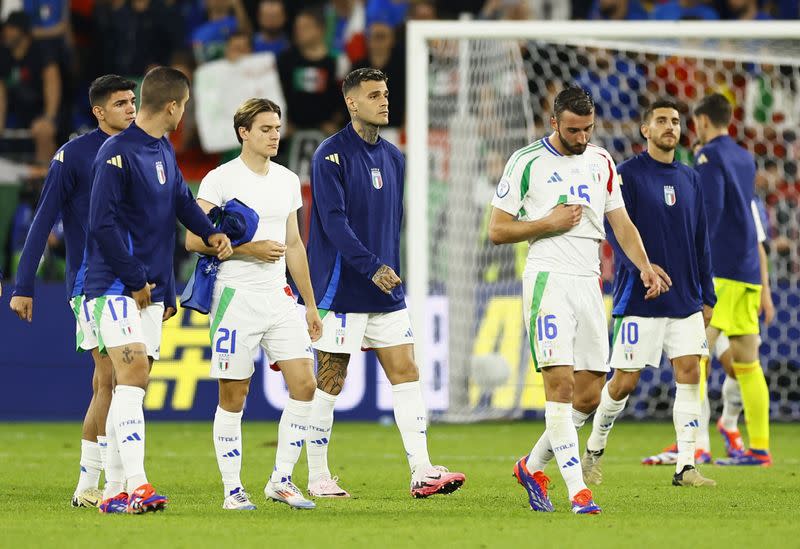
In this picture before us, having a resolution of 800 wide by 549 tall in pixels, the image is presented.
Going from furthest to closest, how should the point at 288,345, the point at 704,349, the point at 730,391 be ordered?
1. the point at 730,391
2. the point at 704,349
3. the point at 288,345

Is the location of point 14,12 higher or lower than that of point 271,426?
higher

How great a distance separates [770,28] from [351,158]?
5.54 metres

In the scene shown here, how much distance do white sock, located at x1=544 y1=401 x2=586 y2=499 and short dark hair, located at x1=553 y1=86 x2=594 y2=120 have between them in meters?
1.48

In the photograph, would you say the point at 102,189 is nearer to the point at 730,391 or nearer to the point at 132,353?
the point at 132,353

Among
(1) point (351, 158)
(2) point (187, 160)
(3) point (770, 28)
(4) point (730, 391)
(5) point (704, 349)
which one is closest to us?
(1) point (351, 158)

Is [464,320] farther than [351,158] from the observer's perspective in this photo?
Yes

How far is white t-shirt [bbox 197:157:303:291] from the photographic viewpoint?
7594mm

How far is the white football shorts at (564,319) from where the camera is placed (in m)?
7.34

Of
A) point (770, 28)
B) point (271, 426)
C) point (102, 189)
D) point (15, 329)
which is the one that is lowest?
point (271, 426)

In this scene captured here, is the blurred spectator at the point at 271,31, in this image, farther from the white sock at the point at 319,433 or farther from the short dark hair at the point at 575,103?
the short dark hair at the point at 575,103

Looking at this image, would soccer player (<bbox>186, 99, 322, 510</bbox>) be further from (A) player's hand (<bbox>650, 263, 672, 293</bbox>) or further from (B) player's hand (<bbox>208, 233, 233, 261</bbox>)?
(A) player's hand (<bbox>650, 263, 672, 293</bbox>)

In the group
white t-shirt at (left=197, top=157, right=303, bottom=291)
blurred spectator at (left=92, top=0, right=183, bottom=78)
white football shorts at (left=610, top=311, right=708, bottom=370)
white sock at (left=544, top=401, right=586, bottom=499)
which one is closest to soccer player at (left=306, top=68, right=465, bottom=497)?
white t-shirt at (left=197, top=157, right=303, bottom=291)

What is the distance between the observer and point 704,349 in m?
9.02

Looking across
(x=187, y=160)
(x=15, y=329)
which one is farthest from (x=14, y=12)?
(x=15, y=329)
